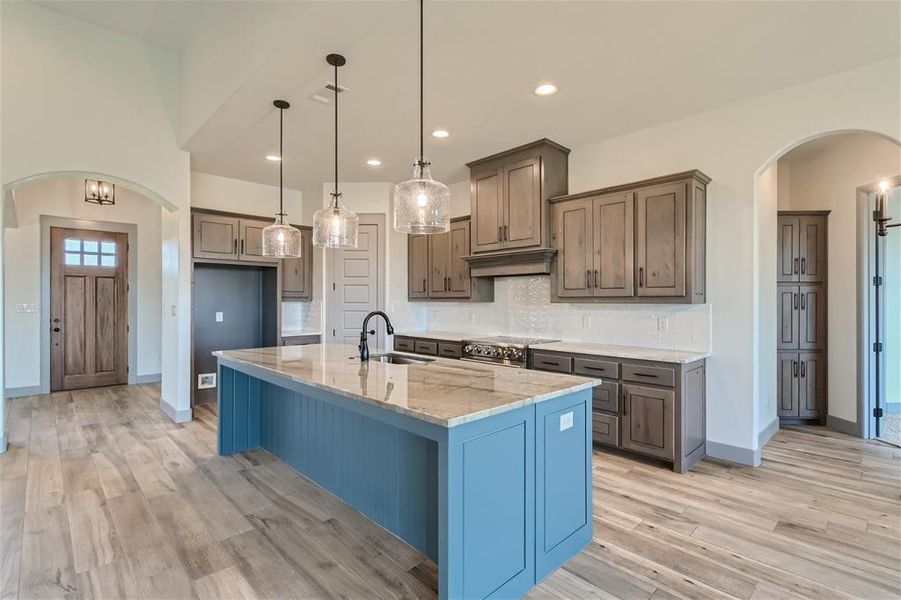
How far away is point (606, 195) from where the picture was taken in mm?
3867

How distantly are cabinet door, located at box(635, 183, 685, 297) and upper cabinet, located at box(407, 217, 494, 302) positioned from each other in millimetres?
1988

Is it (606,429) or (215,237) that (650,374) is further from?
(215,237)

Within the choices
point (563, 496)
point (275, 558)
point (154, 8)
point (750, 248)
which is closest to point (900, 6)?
point (750, 248)

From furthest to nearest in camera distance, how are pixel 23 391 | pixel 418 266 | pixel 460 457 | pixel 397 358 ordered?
pixel 418 266
pixel 23 391
pixel 397 358
pixel 460 457

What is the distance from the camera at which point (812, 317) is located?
446 cm

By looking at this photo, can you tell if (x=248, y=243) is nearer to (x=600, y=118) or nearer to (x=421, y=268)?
(x=421, y=268)

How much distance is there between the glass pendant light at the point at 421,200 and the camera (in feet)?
7.75

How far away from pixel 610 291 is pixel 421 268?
264 cm

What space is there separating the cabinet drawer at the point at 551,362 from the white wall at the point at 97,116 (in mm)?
3601

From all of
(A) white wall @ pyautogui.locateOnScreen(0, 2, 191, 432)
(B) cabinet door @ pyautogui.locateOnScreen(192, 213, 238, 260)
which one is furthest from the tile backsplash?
(A) white wall @ pyautogui.locateOnScreen(0, 2, 191, 432)

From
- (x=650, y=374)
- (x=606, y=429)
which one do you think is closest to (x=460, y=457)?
(x=650, y=374)

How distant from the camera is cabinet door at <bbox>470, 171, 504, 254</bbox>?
15.0 feet

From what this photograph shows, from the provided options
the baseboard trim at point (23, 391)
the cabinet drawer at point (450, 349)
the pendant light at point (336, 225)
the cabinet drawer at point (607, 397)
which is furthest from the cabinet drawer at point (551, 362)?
the baseboard trim at point (23, 391)

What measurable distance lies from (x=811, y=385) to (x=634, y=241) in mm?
2626
